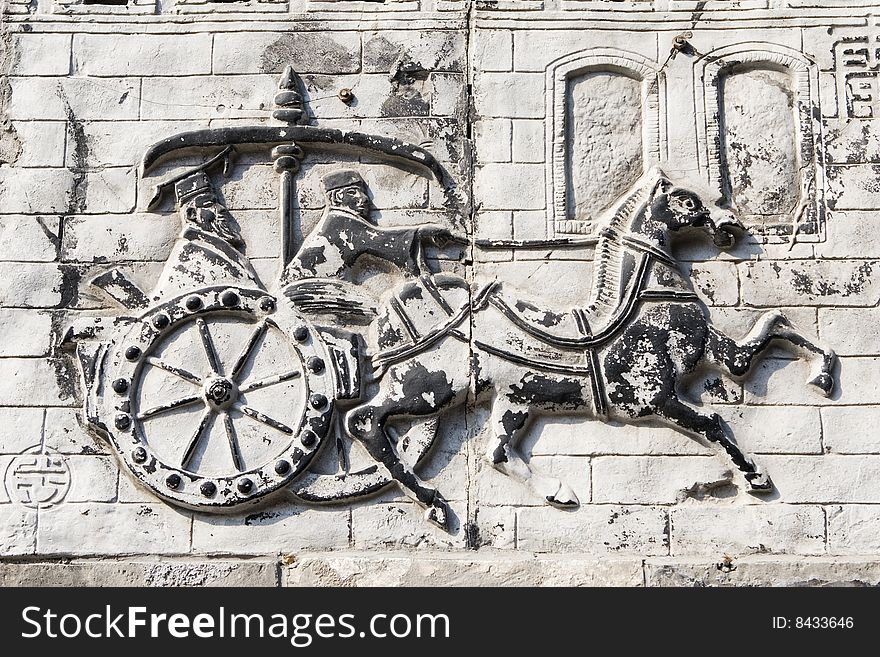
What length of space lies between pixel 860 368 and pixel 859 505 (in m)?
0.59

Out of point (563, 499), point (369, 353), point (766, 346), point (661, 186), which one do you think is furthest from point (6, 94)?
point (766, 346)

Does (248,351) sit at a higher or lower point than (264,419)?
higher

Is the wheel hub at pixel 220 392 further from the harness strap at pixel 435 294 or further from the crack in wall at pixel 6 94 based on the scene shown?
the crack in wall at pixel 6 94

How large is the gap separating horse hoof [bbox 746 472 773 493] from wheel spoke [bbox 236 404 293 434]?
1.91 meters

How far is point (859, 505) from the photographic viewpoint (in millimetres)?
5703

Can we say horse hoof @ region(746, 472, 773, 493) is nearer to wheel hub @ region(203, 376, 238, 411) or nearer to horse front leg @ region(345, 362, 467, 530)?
horse front leg @ region(345, 362, 467, 530)

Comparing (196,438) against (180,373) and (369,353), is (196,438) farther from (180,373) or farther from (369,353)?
(369,353)

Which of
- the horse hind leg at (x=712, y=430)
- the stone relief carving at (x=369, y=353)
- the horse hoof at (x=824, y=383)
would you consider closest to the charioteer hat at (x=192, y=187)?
the stone relief carving at (x=369, y=353)

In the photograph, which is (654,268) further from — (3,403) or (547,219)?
(3,403)

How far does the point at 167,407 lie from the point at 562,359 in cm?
167

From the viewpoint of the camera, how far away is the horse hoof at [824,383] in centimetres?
580

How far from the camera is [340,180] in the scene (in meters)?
6.11

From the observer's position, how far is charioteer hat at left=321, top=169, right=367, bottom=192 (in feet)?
20.0
